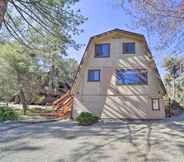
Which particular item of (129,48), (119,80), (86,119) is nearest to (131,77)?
(119,80)

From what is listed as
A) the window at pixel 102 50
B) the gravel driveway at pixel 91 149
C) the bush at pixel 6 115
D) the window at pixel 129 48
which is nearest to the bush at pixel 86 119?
the gravel driveway at pixel 91 149

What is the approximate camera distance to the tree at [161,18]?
7246 mm

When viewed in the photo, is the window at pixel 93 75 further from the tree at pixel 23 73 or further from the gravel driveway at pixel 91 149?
the gravel driveway at pixel 91 149

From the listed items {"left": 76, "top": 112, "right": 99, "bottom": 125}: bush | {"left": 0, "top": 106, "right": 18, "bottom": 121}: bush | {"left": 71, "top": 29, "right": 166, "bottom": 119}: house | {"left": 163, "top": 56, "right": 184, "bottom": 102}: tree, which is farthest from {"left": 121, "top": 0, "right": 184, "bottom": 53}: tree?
{"left": 163, "top": 56, "right": 184, "bottom": 102}: tree

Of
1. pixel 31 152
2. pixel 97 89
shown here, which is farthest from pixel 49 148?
pixel 97 89

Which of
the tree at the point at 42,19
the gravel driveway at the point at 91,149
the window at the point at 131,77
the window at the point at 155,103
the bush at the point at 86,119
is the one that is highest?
the tree at the point at 42,19

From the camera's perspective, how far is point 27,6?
31.6 ft

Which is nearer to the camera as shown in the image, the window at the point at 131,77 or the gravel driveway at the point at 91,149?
the gravel driveway at the point at 91,149

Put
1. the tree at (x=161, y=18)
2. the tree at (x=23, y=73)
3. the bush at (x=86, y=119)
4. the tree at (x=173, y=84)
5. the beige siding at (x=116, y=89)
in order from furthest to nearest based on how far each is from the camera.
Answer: the tree at (x=173, y=84), the tree at (x=23, y=73), the beige siding at (x=116, y=89), the bush at (x=86, y=119), the tree at (x=161, y=18)

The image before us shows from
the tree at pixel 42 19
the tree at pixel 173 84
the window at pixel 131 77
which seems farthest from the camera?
the tree at pixel 173 84

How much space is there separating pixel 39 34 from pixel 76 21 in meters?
1.84

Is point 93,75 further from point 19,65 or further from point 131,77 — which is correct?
point 19,65

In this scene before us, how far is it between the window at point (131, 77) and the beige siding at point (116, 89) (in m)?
0.28

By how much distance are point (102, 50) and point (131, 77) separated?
3507mm
